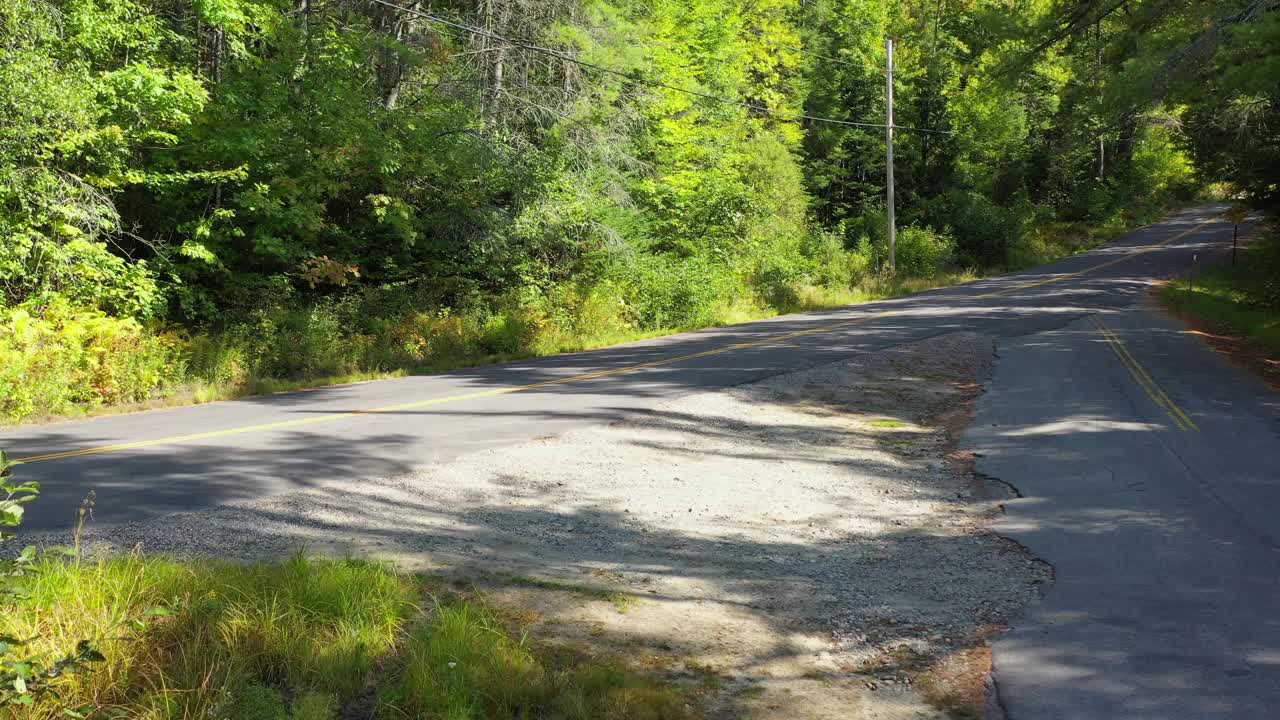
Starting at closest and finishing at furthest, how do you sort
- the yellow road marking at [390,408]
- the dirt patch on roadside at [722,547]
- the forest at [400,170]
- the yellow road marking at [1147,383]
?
the dirt patch on roadside at [722,547], the yellow road marking at [390,408], the yellow road marking at [1147,383], the forest at [400,170]

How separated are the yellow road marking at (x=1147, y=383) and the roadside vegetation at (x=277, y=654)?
9.78m

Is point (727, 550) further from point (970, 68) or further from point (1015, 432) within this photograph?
point (970, 68)

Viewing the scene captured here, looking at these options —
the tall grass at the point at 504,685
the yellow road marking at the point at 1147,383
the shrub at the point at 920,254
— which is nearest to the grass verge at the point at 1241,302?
the yellow road marking at the point at 1147,383

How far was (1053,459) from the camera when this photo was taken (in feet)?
32.0

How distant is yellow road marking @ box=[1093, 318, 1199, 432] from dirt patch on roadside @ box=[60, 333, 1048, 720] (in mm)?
3034

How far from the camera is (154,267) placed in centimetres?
1672

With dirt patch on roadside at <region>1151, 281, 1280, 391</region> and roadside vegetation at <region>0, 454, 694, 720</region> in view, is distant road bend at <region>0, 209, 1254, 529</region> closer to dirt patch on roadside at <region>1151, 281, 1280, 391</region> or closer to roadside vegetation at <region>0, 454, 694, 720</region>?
roadside vegetation at <region>0, 454, 694, 720</region>

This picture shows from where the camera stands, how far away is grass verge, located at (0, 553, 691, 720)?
12.7ft

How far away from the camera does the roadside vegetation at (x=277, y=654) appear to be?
151 inches

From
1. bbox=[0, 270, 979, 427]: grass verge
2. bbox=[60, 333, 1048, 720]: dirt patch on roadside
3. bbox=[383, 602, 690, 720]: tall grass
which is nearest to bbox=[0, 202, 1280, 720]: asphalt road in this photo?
bbox=[60, 333, 1048, 720]: dirt patch on roadside

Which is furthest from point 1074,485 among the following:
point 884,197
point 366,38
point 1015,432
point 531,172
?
point 884,197

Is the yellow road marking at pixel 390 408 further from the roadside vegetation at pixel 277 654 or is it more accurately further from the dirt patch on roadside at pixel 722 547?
the roadside vegetation at pixel 277 654

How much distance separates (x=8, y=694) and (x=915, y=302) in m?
27.4

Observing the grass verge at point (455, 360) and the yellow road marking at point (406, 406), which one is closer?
the yellow road marking at point (406, 406)
